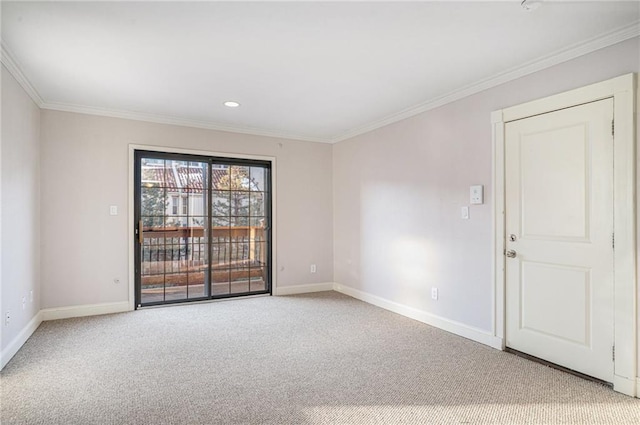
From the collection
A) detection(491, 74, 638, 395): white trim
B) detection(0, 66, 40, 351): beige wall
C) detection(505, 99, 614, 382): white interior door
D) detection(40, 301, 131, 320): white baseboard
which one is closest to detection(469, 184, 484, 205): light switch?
detection(505, 99, 614, 382): white interior door

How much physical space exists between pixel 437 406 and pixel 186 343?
2240mm

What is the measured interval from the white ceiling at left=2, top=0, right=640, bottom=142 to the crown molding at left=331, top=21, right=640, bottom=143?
0.01 meters

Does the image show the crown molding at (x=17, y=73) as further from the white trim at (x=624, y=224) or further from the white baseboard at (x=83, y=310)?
the white trim at (x=624, y=224)

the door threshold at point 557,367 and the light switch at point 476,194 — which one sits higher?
the light switch at point 476,194

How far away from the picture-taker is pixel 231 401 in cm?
231

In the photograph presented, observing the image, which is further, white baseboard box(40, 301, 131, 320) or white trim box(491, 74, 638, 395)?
white baseboard box(40, 301, 131, 320)

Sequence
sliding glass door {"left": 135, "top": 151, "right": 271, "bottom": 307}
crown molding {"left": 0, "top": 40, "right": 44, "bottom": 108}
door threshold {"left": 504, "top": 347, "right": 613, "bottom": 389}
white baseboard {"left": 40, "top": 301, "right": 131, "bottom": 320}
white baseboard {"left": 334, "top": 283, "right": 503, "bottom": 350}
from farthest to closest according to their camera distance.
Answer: sliding glass door {"left": 135, "top": 151, "right": 271, "bottom": 307} < white baseboard {"left": 40, "top": 301, "right": 131, "bottom": 320} < white baseboard {"left": 334, "top": 283, "right": 503, "bottom": 350} < crown molding {"left": 0, "top": 40, "right": 44, "bottom": 108} < door threshold {"left": 504, "top": 347, "right": 613, "bottom": 389}

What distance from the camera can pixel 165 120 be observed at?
4656 mm

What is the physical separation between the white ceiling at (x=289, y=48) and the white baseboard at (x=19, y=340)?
2270mm

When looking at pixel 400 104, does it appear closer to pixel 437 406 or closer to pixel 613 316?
pixel 613 316

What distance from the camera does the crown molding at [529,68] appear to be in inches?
97.5

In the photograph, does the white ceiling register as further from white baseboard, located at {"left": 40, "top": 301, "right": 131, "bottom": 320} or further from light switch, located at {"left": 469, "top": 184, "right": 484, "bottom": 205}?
white baseboard, located at {"left": 40, "top": 301, "right": 131, "bottom": 320}

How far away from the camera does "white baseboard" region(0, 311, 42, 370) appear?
283 cm

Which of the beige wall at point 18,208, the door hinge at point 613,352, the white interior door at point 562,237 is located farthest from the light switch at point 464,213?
the beige wall at point 18,208
